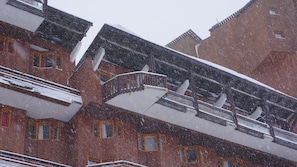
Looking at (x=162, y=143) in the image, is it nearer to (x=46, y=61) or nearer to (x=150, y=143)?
(x=150, y=143)

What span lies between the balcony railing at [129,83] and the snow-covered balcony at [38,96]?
54.3 inches

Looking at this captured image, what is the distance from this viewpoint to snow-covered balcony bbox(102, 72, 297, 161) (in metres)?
23.8

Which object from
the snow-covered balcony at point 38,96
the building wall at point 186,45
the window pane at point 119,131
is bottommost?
the window pane at point 119,131

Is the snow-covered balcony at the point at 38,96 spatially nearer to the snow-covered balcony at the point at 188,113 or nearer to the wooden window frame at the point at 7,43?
the snow-covered balcony at the point at 188,113

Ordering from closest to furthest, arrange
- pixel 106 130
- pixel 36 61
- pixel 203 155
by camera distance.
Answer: pixel 106 130 → pixel 36 61 → pixel 203 155

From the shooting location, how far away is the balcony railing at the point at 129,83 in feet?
77.8

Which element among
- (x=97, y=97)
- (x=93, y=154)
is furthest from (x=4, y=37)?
(x=93, y=154)

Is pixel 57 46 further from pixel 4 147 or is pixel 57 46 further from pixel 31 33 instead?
pixel 4 147

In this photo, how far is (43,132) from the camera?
23547mm

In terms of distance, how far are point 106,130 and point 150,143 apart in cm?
253

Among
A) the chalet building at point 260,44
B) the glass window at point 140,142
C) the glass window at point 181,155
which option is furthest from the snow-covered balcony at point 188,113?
the chalet building at point 260,44

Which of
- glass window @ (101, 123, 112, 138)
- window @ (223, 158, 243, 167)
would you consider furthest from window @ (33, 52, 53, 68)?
window @ (223, 158, 243, 167)

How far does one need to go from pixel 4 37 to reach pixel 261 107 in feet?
51.2

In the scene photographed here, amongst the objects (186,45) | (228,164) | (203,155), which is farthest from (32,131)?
(186,45)
